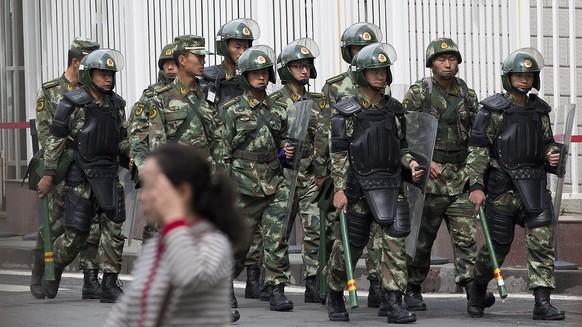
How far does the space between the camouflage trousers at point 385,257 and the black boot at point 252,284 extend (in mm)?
1864

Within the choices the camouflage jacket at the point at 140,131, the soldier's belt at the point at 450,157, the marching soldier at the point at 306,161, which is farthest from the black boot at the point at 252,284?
the soldier's belt at the point at 450,157

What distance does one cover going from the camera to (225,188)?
16.3 feet

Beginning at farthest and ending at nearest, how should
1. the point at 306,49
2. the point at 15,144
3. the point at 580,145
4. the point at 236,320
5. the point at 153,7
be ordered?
1. the point at 15,144
2. the point at 153,7
3. the point at 580,145
4. the point at 306,49
5. the point at 236,320

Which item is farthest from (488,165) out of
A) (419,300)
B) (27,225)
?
(27,225)

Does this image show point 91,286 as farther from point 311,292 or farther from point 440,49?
point 440,49

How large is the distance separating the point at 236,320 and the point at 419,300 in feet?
5.16

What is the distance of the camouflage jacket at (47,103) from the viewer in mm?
12430

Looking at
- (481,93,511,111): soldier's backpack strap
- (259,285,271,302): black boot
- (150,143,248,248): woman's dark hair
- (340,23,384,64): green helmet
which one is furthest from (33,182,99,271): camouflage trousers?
(150,143,248,248): woman's dark hair

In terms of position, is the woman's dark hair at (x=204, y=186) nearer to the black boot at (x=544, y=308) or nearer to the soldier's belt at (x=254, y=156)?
the black boot at (x=544, y=308)

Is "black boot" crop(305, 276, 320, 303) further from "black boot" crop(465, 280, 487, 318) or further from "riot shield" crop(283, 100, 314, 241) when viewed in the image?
"black boot" crop(465, 280, 487, 318)

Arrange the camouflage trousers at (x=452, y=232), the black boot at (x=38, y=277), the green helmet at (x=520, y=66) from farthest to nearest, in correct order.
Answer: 1. the black boot at (x=38, y=277)
2. the camouflage trousers at (x=452, y=232)
3. the green helmet at (x=520, y=66)

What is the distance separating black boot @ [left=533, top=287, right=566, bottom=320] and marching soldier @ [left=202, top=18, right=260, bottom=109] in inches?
131

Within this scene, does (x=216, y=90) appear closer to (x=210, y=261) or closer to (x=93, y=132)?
(x=93, y=132)

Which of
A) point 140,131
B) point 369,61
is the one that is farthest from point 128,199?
point 369,61
